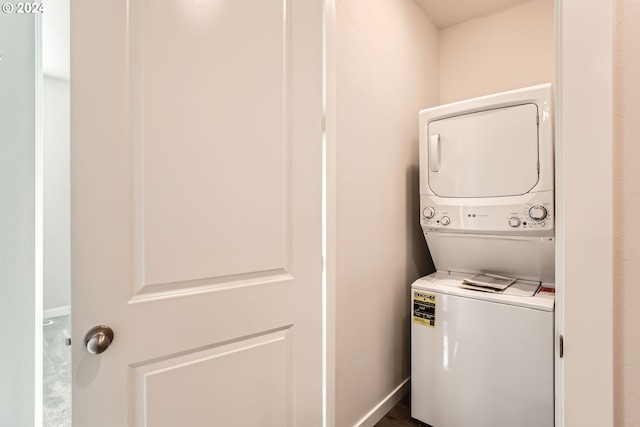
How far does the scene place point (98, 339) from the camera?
0.73 m

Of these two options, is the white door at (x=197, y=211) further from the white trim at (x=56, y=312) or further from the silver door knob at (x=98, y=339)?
the white trim at (x=56, y=312)

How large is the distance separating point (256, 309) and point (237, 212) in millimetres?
352

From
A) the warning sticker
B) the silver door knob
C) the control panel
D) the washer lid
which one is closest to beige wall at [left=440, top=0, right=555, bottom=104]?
the control panel

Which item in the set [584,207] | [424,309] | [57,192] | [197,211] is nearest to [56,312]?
[57,192]

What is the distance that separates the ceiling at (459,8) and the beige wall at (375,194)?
3.2 inches

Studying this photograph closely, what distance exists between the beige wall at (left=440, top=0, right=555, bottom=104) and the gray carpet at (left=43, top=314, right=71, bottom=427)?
2.84 meters

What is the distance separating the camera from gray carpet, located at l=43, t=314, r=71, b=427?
0.93 meters

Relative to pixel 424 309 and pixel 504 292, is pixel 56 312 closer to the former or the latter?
pixel 424 309

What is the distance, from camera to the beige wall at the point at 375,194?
1.54m

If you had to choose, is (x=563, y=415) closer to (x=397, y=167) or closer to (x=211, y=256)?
(x=211, y=256)

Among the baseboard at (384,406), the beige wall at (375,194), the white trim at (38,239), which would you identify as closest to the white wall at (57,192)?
the white trim at (38,239)

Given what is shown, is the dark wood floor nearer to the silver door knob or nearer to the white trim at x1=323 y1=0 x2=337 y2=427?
the white trim at x1=323 y1=0 x2=337 y2=427

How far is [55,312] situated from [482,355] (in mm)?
1855

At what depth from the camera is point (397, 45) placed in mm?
1959
